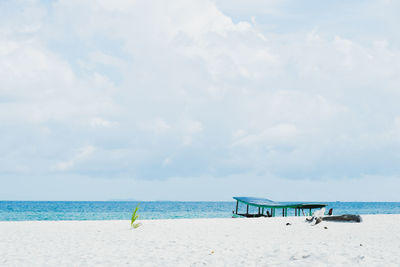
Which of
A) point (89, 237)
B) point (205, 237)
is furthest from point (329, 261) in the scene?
point (89, 237)

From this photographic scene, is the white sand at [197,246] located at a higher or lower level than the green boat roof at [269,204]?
lower

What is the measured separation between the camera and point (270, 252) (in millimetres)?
10594

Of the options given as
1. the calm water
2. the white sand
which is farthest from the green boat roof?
the calm water

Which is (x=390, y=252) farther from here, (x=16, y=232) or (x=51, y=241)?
(x=16, y=232)

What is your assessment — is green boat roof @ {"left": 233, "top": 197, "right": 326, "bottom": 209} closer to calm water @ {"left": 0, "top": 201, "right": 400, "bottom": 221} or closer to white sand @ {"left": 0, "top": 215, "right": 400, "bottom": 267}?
white sand @ {"left": 0, "top": 215, "right": 400, "bottom": 267}

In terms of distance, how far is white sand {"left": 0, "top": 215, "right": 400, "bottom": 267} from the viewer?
9664mm

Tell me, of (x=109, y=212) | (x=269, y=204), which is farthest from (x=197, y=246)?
(x=109, y=212)

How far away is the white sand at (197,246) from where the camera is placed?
9664mm

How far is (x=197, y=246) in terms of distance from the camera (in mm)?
12289

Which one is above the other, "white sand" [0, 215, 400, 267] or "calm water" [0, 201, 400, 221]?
"calm water" [0, 201, 400, 221]

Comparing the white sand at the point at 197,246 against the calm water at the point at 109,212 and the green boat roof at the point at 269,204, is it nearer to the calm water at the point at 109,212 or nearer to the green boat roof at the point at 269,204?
the green boat roof at the point at 269,204

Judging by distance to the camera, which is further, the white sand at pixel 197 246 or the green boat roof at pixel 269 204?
the green boat roof at pixel 269 204

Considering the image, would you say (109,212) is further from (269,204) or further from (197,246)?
(197,246)

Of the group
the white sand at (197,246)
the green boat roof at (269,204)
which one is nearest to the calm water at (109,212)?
the green boat roof at (269,204)
